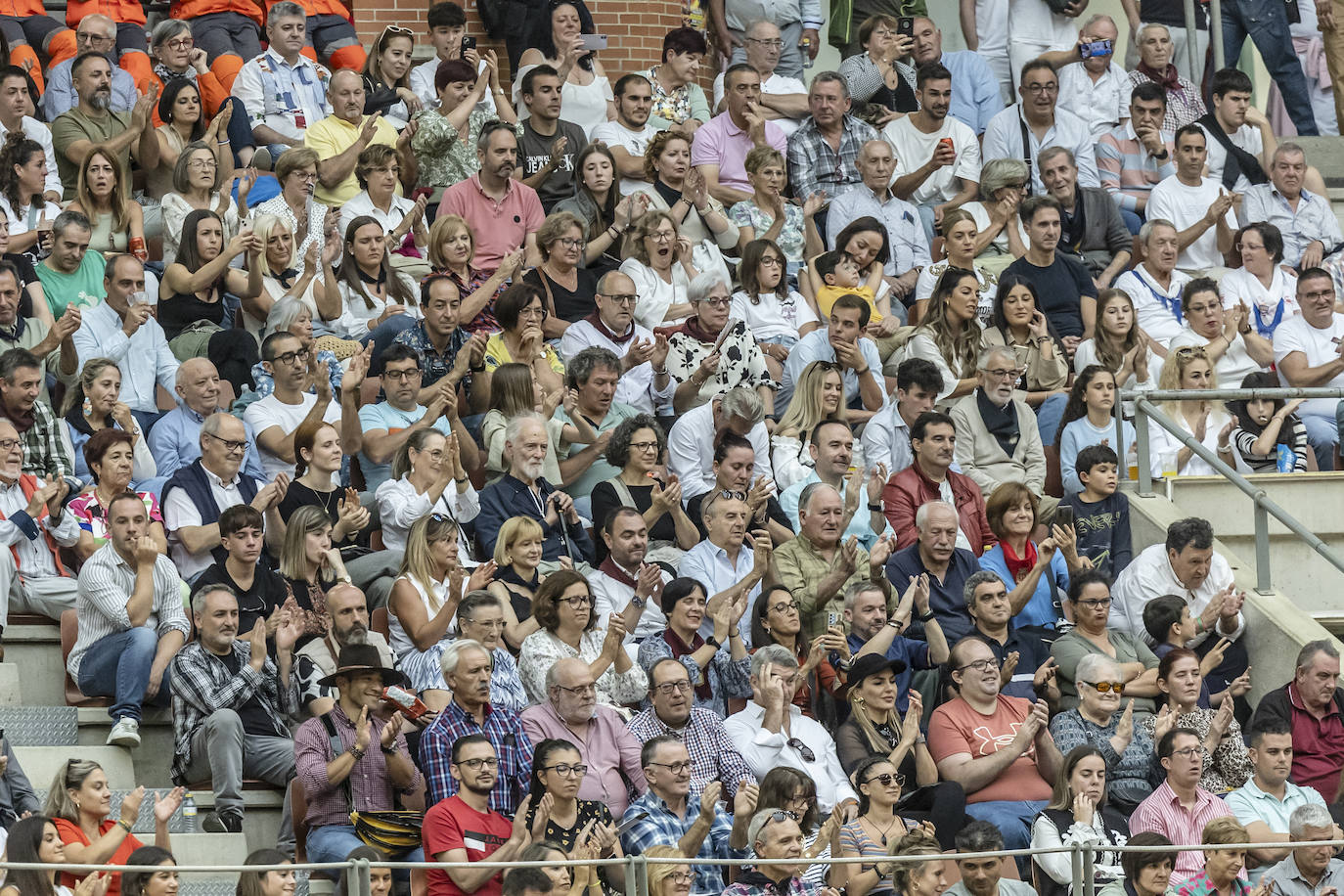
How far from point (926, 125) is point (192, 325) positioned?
203 inches

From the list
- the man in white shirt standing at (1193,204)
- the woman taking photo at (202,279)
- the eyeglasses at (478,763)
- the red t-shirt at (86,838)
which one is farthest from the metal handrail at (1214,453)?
the red t-shirt at (86,838)

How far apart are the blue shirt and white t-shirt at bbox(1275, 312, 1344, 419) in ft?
9.39

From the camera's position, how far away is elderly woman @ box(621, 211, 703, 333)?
42.9 feet

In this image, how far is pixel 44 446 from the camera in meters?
10.7

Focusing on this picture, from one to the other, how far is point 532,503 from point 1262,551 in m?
3.45

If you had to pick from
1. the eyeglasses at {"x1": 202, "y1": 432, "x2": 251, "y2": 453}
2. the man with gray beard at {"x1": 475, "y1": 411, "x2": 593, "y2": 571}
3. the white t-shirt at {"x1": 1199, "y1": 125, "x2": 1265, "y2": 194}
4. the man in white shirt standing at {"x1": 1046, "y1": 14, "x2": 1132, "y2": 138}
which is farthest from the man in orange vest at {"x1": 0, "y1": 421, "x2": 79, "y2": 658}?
the white t-shirt at {"x1": 1199, "y1": 125, "x2": 1265, "y2": 194}

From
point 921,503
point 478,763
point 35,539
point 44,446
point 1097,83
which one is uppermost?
point 1097,83

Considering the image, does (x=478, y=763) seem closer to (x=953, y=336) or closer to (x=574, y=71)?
(x=953, y=336)

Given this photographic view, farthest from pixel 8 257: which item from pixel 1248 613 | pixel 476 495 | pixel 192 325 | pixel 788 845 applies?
pixel 1248 613

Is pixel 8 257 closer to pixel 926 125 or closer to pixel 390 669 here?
pixel 390 669

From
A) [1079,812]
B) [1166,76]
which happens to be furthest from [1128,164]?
[1079,812]

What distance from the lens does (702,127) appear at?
14.8m

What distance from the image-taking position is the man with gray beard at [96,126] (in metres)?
13.0

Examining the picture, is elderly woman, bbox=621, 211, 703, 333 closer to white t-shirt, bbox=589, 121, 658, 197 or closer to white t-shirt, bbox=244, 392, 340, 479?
white t-shirt, bbox=589, 121, 658, 197
